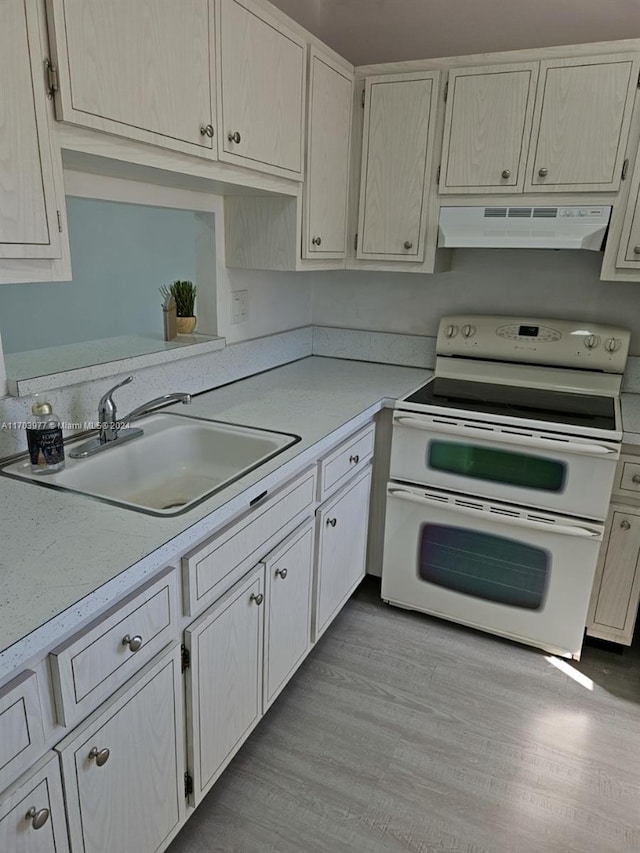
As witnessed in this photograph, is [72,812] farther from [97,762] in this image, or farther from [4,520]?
[4,520]

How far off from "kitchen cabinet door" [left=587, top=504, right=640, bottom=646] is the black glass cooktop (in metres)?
0.34

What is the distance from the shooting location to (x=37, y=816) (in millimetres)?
926

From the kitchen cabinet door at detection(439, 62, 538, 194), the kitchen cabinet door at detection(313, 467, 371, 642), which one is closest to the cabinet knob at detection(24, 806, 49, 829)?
the kitchen cabinet door at detection(313, 467, 371, 642)

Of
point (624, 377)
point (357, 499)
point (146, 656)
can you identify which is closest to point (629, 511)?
point (624, 377)

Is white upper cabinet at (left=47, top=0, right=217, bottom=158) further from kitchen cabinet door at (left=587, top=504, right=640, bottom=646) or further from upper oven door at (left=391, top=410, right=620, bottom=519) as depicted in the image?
kitchen cabinet door at (left=587, top=504, right=640, bottom=646)

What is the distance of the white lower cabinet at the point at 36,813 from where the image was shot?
0.88 m

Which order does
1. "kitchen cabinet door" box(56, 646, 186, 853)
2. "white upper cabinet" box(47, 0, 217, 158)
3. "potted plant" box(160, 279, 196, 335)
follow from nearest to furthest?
"kitchen cabinet door" box(56, 646, 186, 853) < "white upper cabinet" box(47, 0, 217, 158) < "potted plant" box(160, 279, 196, 335)

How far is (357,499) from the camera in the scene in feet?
7.27

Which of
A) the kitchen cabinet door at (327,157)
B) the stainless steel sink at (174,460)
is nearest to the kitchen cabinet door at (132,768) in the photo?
the stainless steel sink at (174,460)

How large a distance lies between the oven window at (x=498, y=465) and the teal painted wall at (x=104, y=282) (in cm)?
210

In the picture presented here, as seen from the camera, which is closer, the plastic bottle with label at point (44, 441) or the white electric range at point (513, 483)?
the plastic bottle with label at point (44, 441)

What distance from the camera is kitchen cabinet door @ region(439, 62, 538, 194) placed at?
6.87 ft

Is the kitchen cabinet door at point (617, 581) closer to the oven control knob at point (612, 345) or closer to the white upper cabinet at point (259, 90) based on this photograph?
the oven control knob at point (612, 345)

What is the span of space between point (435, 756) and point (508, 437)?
1.06 meters
